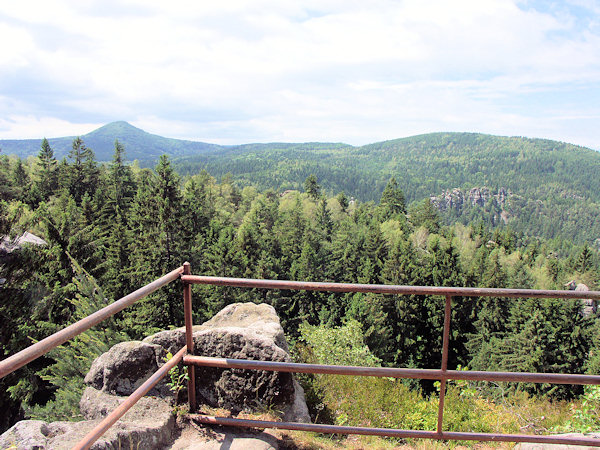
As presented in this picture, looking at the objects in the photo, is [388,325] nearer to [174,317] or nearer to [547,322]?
[547,322]

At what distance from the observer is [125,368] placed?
14.8ft

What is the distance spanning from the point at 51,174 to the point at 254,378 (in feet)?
185

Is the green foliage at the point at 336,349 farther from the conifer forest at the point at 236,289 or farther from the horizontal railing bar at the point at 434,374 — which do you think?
the horizontal railing bar at the point at 434,374

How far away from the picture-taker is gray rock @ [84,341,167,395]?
4449mm

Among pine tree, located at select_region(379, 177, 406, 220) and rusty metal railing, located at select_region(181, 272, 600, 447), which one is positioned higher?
rusty metal railing, located at select_region(181, 272, 600, 447)

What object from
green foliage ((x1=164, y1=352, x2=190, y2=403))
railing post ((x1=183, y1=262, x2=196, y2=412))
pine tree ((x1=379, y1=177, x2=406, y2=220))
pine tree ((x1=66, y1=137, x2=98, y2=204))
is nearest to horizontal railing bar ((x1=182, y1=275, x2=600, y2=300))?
railing post ((x1=183, y1=262, x2=196, y2=412))

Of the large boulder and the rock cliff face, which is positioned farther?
the large boulder

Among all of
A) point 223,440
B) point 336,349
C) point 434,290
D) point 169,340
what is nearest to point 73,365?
point 336,349

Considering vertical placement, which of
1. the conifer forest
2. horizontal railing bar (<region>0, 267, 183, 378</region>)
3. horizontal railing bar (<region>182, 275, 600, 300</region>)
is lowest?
the conifer forest

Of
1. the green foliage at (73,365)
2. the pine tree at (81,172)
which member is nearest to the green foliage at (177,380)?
the green foliage at (73,365)

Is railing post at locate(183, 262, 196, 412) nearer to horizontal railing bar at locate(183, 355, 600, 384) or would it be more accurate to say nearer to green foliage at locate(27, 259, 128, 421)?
horizontal railing bar at locate(183, 355, 600, 384)

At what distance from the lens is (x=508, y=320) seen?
3816cm

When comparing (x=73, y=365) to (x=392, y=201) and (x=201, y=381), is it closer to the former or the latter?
(x=201, y=381)

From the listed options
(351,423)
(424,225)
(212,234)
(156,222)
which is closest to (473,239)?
(424,225)
